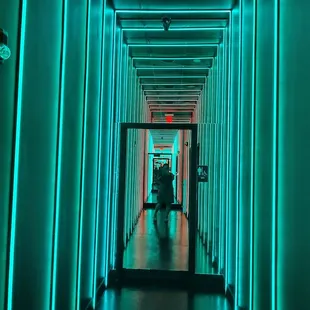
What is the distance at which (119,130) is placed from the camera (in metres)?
4.74

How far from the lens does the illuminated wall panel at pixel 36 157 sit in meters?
1.79

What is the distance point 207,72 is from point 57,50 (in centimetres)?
441

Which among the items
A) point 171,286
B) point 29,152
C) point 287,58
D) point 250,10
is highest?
point 250,10

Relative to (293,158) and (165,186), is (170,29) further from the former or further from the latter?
(165,186)

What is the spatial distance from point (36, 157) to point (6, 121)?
43 centimetres

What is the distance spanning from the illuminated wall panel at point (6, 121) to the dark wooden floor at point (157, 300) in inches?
89.4

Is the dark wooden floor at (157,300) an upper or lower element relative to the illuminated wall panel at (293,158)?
lower

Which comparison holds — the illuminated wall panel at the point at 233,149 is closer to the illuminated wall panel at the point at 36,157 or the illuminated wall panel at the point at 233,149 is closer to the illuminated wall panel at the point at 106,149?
the illuminated wall panel at the point at 106,149

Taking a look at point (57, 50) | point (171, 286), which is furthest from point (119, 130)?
point (57, 50)

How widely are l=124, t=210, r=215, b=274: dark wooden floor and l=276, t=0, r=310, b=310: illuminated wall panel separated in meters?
2.55

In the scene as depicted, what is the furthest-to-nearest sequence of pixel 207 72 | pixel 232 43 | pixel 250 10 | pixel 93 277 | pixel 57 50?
pixel 207 72, pixel 232 43, pixel 93 277, pixel 250 10, pixel 57 50

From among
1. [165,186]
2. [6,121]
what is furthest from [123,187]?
[165,186]

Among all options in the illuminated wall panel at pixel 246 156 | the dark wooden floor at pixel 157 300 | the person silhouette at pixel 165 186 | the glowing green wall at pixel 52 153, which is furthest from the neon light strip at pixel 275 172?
the person silhouette at pixel 165 186

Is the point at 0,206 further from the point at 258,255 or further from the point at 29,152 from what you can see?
the point at 258,255
